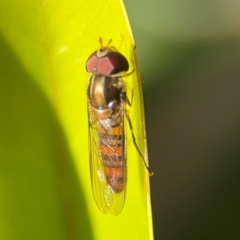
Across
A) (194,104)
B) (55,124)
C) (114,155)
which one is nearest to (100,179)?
(114,155)

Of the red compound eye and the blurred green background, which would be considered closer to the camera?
the red compound eye

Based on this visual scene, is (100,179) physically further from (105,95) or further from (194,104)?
(194,104)

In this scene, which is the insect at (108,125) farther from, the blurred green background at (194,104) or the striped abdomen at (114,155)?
the blurred green background at (194,104)

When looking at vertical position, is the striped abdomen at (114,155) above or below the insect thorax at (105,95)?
below

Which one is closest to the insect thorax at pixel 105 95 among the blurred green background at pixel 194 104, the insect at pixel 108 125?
the insect at pixel 108 125

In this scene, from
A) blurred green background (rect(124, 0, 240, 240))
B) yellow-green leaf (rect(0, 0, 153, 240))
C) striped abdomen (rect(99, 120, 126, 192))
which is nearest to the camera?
yellow-green leaf (rect(0, 0, 153, 240))

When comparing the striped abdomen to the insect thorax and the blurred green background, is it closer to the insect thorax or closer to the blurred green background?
the insect thorax

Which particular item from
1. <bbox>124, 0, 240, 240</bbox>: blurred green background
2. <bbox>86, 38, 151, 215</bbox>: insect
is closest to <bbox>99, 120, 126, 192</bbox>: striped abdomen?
<bbox>86, 38, 151, 215</bbox>: insect

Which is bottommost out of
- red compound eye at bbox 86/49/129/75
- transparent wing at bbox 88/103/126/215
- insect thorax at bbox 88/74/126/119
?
transparent wing at bbox 88/103/126/215
